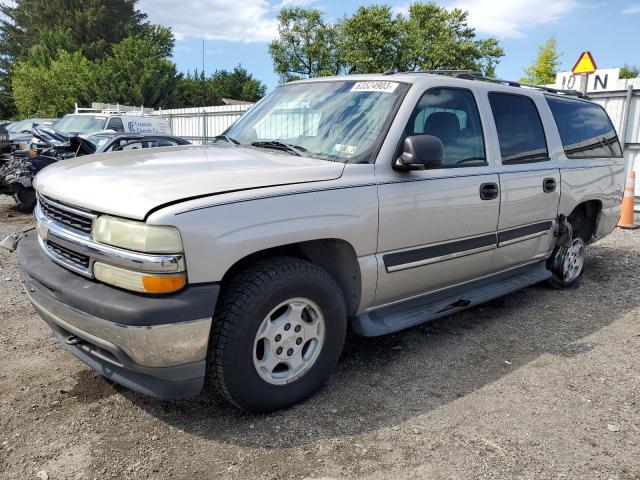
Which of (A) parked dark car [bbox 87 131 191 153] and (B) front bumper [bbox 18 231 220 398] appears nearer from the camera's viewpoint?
(B) front bumper [bbox 18 231 220 398]

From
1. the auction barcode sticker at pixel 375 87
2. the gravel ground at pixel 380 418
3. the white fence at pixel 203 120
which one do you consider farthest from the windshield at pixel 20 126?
the auction barcode sticker at pixel 375 87

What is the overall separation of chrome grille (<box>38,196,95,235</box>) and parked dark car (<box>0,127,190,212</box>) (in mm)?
5959

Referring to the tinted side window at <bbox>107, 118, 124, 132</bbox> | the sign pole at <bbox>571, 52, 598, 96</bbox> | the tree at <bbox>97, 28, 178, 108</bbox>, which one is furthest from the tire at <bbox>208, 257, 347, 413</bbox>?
the tree at <bbox>97, 28, 178, 108</bbox>

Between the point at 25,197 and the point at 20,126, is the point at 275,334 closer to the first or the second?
the point at 25,197

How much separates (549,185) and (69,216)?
12.0 ft

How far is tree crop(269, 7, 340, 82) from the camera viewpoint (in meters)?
54.2

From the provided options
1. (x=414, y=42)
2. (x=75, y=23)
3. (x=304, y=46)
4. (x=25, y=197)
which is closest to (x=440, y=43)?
(x=414, y=42)

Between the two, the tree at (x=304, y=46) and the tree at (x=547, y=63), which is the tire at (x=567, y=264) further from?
the tree at (x=304, y=46)

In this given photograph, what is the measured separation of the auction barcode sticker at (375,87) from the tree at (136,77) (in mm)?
31359

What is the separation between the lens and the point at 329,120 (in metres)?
3.41

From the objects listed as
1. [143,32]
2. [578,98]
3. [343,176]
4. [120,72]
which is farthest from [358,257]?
[143,32]

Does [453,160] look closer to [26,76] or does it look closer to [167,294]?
[167,294]

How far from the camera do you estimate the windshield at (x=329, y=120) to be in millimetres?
3203

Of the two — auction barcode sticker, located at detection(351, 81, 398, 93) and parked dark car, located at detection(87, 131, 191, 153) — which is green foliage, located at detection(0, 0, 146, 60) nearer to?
parked dark car, located at detection(87, 131, 191, 153)
